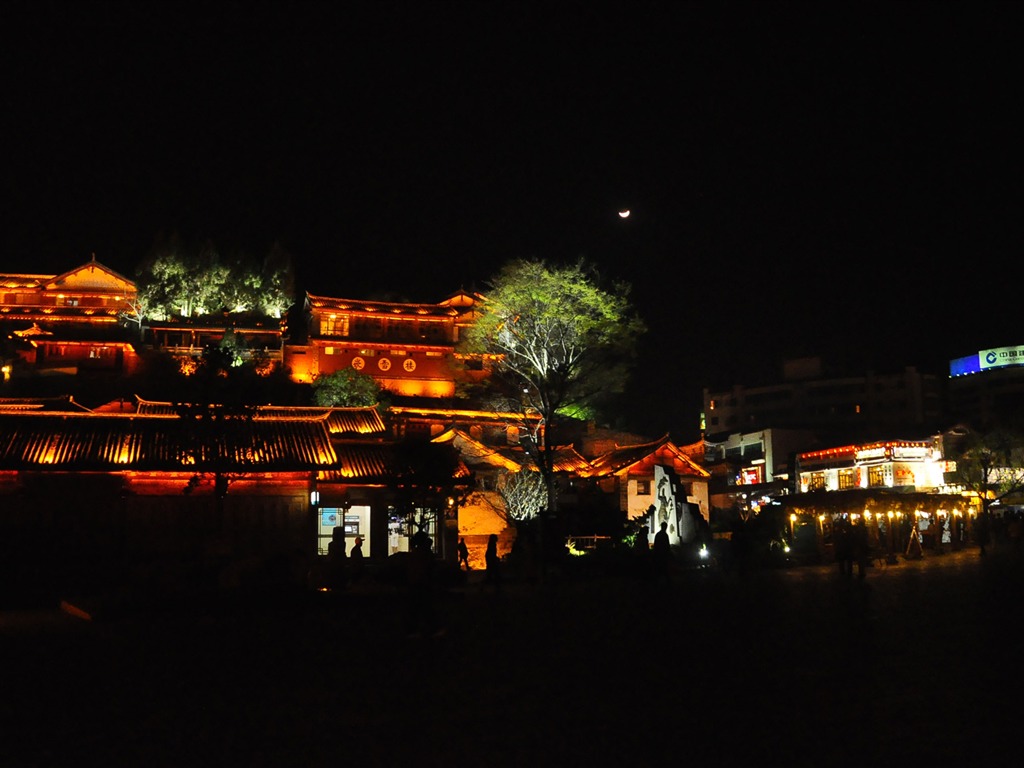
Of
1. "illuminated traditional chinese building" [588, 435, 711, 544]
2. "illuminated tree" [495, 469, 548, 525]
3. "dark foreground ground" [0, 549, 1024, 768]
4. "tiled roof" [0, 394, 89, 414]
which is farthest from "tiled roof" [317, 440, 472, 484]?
"dark foreground ground" [0, 549, 1024, 768]

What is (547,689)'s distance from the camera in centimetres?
944

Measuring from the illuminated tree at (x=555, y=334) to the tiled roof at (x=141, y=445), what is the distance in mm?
8273

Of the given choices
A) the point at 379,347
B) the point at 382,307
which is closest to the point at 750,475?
the point at 379,347

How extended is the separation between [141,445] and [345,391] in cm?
2155

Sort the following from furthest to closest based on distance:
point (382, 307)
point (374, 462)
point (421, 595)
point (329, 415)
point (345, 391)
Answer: point (382, 307) < point (345, 391) < point (329, 415) < point (374, 462) < point (421, 595)

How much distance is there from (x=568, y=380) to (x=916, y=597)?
58.8 feet

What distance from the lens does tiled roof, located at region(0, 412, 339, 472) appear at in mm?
34062

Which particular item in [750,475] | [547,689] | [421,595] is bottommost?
Answer: [547,689]

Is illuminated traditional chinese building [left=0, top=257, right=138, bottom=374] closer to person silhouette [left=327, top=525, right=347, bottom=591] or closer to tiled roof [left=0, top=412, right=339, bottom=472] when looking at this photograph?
tiled roof [left=0, top=412, right=339, bottom=472]

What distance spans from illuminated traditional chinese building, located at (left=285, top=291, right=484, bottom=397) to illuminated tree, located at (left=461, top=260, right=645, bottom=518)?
31182 mm

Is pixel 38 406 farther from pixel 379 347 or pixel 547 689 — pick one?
pixel 547 689

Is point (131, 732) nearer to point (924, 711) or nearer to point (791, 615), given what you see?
point (924, 711)

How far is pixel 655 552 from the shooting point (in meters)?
24.5

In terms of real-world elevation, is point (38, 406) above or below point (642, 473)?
above
